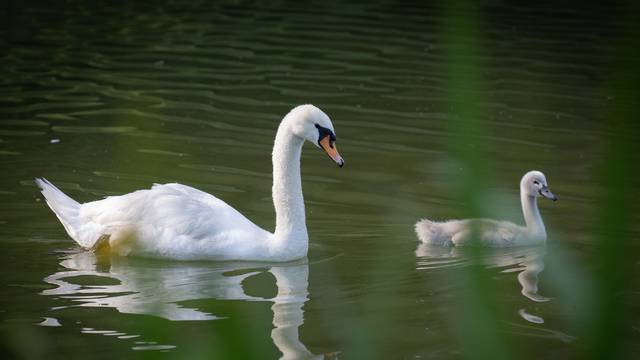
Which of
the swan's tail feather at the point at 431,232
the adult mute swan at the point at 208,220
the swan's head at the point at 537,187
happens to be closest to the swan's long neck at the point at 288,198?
the adult mute swan at the point at 208,220

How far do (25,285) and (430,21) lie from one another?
14263 millimetres

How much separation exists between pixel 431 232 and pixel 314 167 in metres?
2.60

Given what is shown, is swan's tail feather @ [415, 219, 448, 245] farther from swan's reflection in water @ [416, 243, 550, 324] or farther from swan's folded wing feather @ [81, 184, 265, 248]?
swan's folded wing feather @ [81, 184, 265, 248]

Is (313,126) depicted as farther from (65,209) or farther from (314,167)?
(314,167)

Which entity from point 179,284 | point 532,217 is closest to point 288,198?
point 179,284

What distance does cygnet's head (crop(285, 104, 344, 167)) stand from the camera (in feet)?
24.5

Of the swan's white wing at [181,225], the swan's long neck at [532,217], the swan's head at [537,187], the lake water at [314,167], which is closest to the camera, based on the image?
the lake water at [314,167]

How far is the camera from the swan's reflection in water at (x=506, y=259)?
751 cm

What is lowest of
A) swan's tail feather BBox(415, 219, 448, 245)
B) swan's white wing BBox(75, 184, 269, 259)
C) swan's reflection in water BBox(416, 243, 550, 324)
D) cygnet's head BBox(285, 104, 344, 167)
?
swan's reflection in water BBox(416, 243, 550, 324)

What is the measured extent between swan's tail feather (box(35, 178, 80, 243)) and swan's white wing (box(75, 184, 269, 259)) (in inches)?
10.8

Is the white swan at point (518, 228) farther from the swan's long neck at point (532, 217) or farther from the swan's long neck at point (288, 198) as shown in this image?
the swan's long neck at point (288, 198)

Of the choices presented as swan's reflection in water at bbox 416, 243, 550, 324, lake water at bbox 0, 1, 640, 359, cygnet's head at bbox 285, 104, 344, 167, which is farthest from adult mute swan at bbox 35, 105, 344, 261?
swan's reflection in water at bbox 416, 243, 550, 324

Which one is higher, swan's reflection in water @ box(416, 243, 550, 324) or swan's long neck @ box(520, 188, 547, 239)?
swan's long neck @ box(520, 188, 547, 239)

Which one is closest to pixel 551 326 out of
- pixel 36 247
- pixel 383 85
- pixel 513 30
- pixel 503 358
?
pixel 36 247
